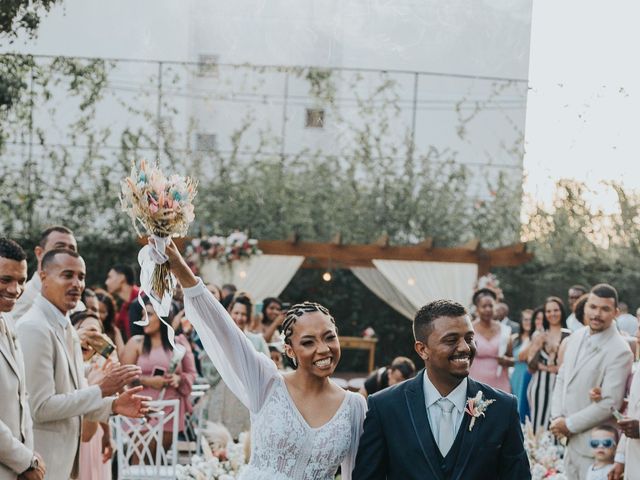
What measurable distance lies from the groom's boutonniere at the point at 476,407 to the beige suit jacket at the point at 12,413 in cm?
189

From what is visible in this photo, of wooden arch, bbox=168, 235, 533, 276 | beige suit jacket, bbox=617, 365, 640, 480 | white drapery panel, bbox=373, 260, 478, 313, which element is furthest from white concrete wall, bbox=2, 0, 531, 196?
beige suit jacket, bbox=617, 365, 640, 480

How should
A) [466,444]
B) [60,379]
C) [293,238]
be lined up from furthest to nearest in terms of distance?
[293,238] → [60,379] → [466,444]

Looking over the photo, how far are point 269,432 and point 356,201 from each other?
509 inches

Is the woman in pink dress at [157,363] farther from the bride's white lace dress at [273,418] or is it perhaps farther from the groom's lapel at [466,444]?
the groom's lapel at [466,444]

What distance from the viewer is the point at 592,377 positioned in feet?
25.8

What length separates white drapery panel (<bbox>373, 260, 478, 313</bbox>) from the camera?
54.5ft

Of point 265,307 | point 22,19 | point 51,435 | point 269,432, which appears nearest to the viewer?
point 269,432

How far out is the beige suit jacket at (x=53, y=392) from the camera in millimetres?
5367

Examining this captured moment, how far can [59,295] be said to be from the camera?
5.55 m

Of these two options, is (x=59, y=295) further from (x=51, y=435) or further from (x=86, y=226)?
(x=86, y=226)

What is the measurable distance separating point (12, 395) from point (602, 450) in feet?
13.7

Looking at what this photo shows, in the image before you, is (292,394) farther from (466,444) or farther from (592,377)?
(592,377)

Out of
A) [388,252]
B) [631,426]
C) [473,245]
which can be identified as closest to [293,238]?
[388,252]

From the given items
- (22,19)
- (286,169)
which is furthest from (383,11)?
(22,19)
